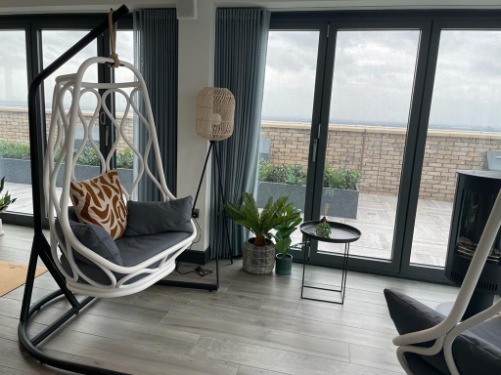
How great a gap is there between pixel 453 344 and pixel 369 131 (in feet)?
7.33

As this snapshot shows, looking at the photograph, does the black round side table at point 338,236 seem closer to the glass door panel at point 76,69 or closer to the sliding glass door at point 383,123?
the sliding glass door at point 383,123

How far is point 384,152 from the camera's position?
9.82 ft

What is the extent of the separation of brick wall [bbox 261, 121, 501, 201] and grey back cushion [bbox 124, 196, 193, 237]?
3.75 feet

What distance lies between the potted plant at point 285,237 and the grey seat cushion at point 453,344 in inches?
64.4

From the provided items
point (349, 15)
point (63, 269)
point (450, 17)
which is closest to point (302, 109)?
point (349, 15)

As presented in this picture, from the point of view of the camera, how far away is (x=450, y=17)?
8.79 feet

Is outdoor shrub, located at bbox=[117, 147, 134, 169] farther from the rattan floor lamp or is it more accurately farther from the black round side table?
the black round side table

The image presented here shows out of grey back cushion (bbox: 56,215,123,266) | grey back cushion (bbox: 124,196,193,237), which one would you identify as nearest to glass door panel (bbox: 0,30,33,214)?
grey back cushion (bbox: 124,196,193,237)

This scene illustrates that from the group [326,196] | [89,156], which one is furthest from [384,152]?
[89,156]

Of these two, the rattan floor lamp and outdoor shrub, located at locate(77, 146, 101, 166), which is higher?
the rattan floor lamp

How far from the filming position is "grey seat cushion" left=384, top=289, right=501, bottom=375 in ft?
3.00

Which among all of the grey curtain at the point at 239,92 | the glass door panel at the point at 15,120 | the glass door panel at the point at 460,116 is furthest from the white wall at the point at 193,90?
the glass door panel at the point at 15,120

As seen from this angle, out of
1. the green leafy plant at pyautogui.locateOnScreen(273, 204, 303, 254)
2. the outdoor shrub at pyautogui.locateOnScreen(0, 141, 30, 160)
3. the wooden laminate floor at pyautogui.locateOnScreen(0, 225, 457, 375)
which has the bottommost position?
the wooden laminate floor at pyautogui.locateOnScreen(0, 225, 457, 375)

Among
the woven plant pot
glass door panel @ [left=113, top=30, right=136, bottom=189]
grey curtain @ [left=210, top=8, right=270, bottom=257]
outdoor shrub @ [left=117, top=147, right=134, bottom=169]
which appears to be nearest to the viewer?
grey curtain @ [left=210, top=8, right=270, bottom=257]
